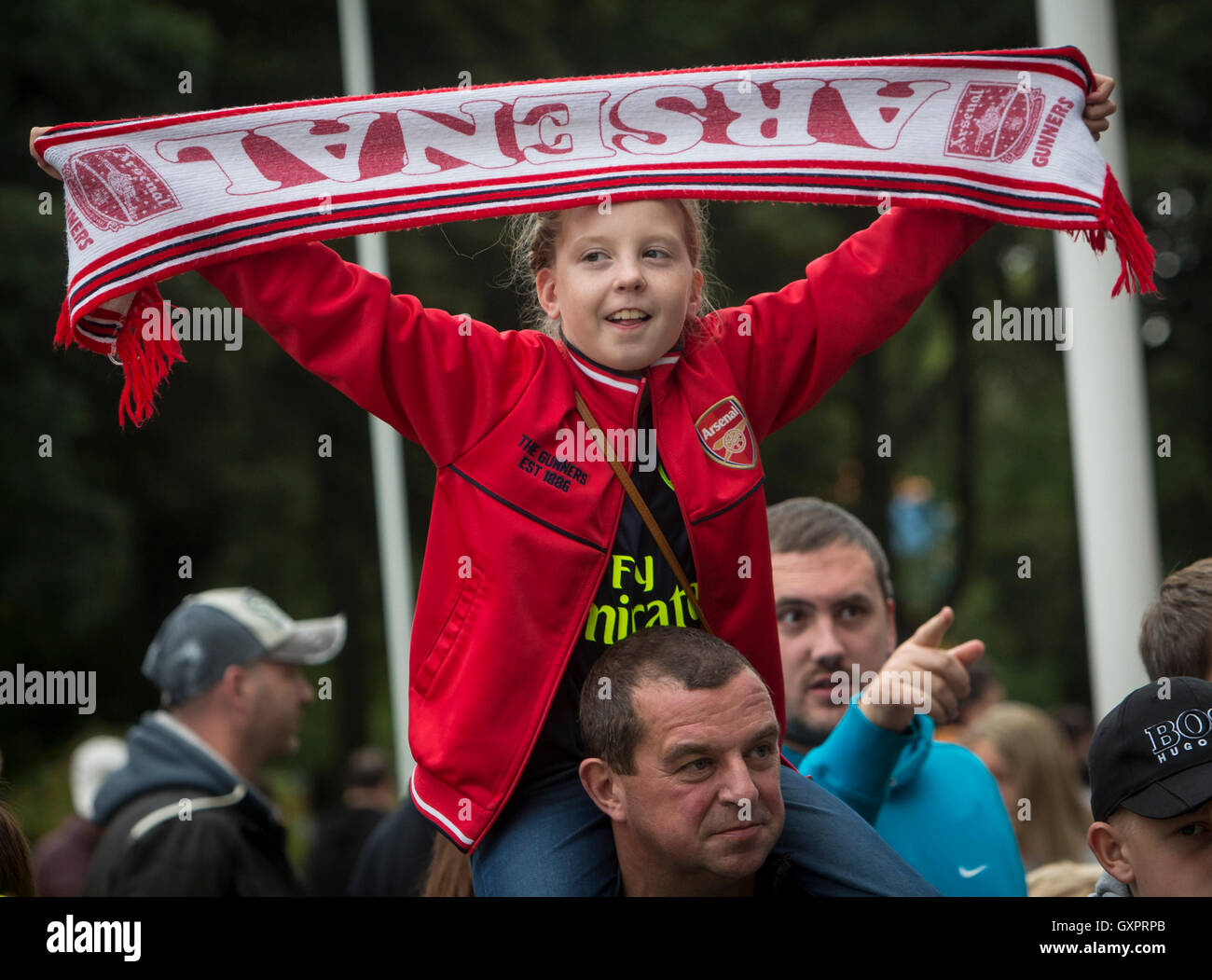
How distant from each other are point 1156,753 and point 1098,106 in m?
1.44

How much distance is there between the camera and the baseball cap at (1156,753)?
2.75 metres

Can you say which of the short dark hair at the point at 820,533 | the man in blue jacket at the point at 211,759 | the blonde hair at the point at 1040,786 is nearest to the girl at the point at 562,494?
the short dark hair at the point at 820,533

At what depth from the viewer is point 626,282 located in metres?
2.93

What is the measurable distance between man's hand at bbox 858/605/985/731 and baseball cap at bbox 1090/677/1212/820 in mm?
440

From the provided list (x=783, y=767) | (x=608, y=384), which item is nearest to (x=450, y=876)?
(x=783, y=767)

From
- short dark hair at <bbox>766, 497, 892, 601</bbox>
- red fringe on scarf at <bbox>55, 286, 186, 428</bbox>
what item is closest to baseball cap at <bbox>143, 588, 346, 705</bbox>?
short dark hair at <bbox>766, 497, 892, 601</bbox>

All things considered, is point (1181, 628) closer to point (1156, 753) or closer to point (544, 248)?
point (1156, 753)

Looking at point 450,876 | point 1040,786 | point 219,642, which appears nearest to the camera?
point 450,876

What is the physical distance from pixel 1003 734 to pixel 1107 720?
3505 mm

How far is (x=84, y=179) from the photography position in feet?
9.79

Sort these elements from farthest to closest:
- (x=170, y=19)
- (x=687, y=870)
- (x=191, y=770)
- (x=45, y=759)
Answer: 1. (x=45, y=759)
2. (x=170, y=19)
3. (x=191, y=770)
4. (x=687, y=870)

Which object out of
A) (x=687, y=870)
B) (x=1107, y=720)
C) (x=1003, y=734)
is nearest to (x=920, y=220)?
(x=1107, y=720)

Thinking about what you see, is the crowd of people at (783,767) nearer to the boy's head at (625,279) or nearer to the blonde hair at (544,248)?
the boy's head at (625,279)
